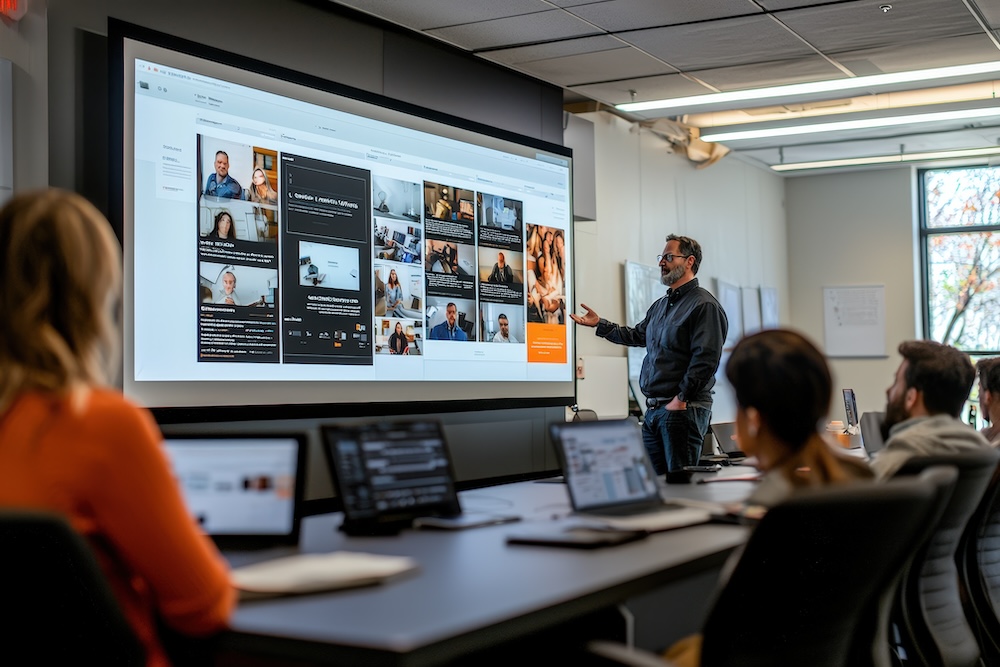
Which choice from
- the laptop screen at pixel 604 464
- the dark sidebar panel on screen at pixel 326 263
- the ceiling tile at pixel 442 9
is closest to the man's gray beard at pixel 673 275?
the ceiling tile at pixel 442 9

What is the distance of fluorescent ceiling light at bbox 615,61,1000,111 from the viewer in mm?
6426

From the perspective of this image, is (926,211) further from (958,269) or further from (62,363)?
(62,363)

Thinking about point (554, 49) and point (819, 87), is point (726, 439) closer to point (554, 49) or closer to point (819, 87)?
point (554, 49)

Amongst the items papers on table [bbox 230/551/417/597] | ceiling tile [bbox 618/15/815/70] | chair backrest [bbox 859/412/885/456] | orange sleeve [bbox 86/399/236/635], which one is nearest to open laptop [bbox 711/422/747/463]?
chair backrest [bbox 859/412/885/456]

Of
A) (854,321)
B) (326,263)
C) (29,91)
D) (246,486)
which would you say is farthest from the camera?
(854,321)

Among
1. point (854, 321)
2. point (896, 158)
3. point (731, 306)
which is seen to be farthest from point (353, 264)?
point (854, 321)

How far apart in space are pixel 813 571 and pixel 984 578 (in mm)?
1476

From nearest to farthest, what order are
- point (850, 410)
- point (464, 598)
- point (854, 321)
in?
point (464, 598)
point (850, 410)
point (854, 321)

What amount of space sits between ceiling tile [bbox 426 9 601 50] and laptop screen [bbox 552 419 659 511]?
3.03 m

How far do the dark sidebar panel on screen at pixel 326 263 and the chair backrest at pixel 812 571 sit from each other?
3.08m

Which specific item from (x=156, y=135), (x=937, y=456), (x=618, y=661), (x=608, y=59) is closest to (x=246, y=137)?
(x=156, y=135)

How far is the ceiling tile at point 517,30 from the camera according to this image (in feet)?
17.4

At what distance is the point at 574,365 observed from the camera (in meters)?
6.39

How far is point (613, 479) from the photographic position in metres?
2.63
